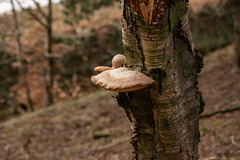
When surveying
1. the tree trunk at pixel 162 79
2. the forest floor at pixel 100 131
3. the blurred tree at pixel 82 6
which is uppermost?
the blurred tree at pixel 82 6

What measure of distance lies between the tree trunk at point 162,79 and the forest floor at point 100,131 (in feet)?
6.31

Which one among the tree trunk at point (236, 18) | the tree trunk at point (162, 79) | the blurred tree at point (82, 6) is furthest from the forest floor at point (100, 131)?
the blurred tree at point (82, 6)

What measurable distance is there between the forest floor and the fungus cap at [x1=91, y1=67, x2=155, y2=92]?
244 centimetres

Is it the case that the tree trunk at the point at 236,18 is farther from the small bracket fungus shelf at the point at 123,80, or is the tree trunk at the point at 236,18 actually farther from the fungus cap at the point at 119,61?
the small bracket fungus shelf at the point at 123,80

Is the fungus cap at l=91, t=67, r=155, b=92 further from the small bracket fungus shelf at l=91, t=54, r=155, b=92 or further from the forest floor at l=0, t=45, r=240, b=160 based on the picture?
the forest floor at l=0, t=45, r=240, b=160

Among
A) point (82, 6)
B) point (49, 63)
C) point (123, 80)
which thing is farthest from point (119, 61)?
point (49, 63)

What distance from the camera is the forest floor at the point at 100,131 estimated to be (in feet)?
12.3

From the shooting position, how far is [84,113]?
6723 mm

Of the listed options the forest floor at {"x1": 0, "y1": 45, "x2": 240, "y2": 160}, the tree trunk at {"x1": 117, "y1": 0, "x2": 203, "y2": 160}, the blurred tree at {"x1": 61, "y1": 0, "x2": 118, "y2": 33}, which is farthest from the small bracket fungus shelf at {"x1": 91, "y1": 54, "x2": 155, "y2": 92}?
the blurred tree at {"x1": 61, "y1": 0, "x2": 118, "y2": 33}

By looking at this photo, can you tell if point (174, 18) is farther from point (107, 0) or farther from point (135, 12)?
point (107, 0)

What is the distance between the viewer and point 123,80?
1221 mm

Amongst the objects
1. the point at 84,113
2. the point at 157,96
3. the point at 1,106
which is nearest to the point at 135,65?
the point at 157,96

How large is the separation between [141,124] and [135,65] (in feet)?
1.47

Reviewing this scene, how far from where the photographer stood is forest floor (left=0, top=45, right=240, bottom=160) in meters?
3.74
